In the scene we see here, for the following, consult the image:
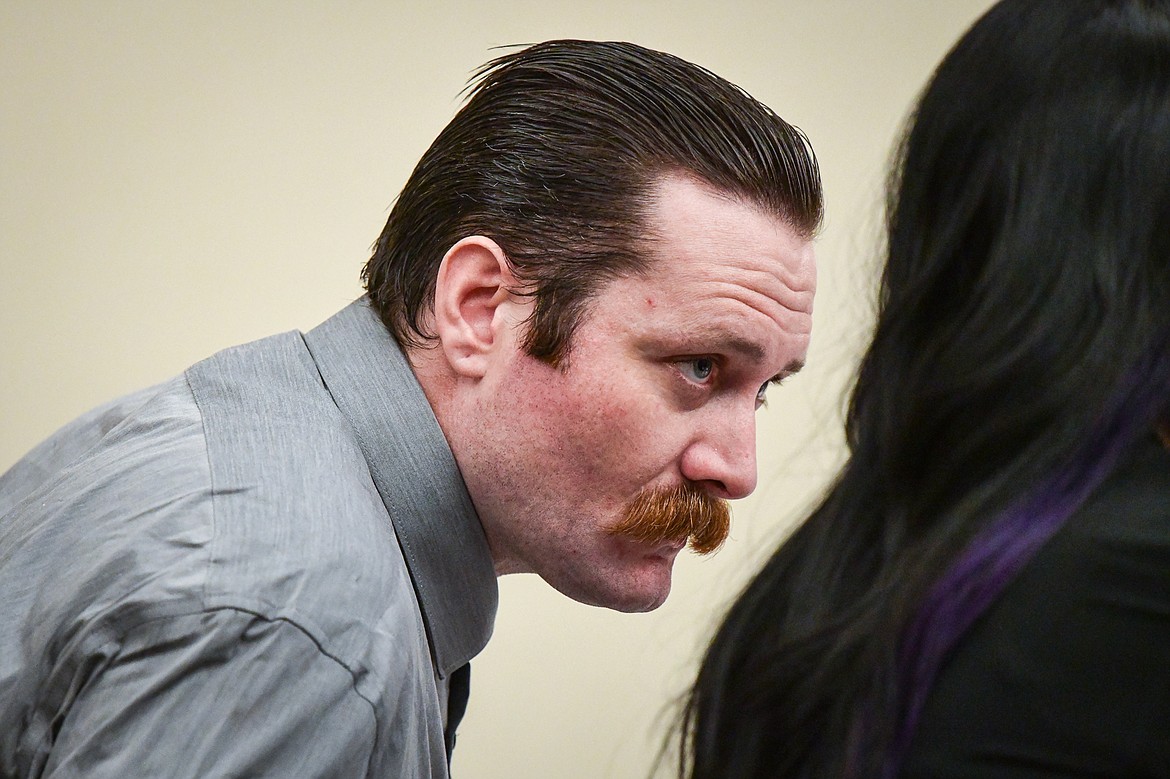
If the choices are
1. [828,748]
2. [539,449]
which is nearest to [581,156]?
[539,449]

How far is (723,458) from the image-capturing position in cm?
102

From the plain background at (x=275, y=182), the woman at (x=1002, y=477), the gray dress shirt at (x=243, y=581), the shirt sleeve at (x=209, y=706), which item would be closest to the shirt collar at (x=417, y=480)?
the gray dress shirt at (x=243, y=581)

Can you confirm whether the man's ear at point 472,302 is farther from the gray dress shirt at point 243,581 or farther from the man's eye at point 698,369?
the man's eye at point 698,369

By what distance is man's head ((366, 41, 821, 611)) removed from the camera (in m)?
1.00

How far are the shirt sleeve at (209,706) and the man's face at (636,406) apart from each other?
32cm

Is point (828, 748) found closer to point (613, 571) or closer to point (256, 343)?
point (613, 571)

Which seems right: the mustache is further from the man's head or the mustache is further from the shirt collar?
the shirt collar

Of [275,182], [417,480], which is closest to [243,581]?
[417,480]

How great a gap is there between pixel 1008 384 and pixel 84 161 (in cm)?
153

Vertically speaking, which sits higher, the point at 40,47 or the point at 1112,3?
the point at 40,47

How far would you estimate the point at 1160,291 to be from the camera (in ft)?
2.02

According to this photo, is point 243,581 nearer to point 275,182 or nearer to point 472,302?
point 472,302

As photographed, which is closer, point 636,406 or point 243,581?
point 243,581

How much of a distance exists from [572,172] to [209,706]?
57 cm
